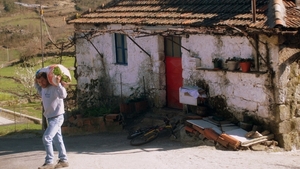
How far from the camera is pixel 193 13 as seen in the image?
48.4 ft

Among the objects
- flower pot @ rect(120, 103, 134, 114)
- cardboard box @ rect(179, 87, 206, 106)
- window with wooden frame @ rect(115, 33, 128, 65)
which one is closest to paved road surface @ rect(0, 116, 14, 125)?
window with wooden frame @ rect(115, 33, 128, 65)

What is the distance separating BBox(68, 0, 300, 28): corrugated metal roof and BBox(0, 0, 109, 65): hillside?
55.7 ft

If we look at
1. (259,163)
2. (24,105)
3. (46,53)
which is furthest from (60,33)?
(259,163)

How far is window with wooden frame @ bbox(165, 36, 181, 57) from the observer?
49.8ft

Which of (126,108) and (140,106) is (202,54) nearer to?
(140,106)

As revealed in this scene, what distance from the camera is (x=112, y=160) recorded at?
37.0 ft

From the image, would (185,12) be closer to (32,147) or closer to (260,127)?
(260,127)

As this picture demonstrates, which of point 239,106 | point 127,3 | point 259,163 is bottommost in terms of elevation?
point 259,163

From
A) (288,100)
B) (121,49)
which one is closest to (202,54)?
(288,100)

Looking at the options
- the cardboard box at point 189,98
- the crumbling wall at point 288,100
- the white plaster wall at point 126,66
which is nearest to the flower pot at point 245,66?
the crumbling wall at point 288,100

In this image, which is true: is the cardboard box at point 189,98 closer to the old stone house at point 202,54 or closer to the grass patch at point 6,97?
the old stone house at point 202,54

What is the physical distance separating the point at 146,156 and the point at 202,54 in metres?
3.73

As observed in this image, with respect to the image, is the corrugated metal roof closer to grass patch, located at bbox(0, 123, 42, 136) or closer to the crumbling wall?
the crumbling wall

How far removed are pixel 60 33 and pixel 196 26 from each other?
28631mm
